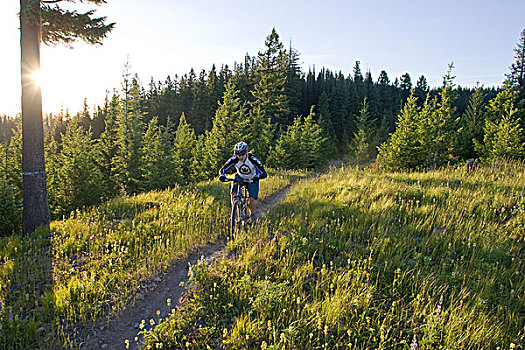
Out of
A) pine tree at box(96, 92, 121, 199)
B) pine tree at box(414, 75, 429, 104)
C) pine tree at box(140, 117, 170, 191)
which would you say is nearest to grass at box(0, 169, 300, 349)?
pine tree at box(140, 117, 170, 191)

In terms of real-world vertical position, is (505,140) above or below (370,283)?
above

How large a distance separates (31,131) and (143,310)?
7485 millimetres

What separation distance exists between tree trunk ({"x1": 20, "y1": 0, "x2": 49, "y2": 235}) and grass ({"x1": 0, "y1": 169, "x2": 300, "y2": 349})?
1046 mm

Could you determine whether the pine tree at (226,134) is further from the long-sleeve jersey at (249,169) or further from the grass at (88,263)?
A: the long-sleeve jersey at (249,169)

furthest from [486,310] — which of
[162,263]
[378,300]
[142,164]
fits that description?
[142,164]

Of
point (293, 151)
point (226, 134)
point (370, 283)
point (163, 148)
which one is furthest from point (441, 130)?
point (163, 148)

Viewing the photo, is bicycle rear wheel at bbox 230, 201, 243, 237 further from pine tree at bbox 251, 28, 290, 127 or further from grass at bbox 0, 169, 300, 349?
pine tree at bbox 251, 28, 290, 127

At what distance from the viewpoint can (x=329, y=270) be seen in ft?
17.0

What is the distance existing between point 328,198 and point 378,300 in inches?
192

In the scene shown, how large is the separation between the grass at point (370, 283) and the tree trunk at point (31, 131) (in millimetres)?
6914

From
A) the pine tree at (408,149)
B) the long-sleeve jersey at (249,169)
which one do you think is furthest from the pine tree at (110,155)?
the pine tree at (408,149)

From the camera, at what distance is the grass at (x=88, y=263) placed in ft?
13.9

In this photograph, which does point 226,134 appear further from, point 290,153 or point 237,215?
point 237,215

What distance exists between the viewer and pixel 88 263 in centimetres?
588
